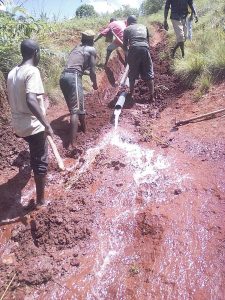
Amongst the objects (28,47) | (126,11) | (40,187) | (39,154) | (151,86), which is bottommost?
(126,11)

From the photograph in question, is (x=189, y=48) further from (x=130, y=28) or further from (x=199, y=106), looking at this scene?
(x=199, y=106)

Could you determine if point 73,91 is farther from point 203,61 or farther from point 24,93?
point 203,61

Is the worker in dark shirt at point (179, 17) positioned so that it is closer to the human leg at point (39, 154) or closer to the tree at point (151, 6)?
the human leg at point (39, 154)

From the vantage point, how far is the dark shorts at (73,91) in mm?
5895

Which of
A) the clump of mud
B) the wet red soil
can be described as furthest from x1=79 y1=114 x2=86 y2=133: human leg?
the clump of mud

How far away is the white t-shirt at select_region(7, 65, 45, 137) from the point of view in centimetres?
387

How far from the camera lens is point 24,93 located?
3.98m

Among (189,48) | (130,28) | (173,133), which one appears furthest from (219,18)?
(173,133)

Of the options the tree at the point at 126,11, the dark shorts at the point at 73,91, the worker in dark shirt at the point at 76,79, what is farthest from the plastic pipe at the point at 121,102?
the tree at the point at 126,11

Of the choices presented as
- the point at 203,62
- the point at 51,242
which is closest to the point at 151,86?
the point at 203,62

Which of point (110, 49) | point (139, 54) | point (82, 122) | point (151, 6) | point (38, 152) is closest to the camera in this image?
point (38, 152)

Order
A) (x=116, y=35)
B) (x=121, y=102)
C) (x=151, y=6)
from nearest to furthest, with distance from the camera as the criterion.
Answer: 1. (x=121, y=102)
2. (x=116, y=35)
3. (x=151, y=6)

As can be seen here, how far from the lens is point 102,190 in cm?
465

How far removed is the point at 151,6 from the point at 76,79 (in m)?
20.0
